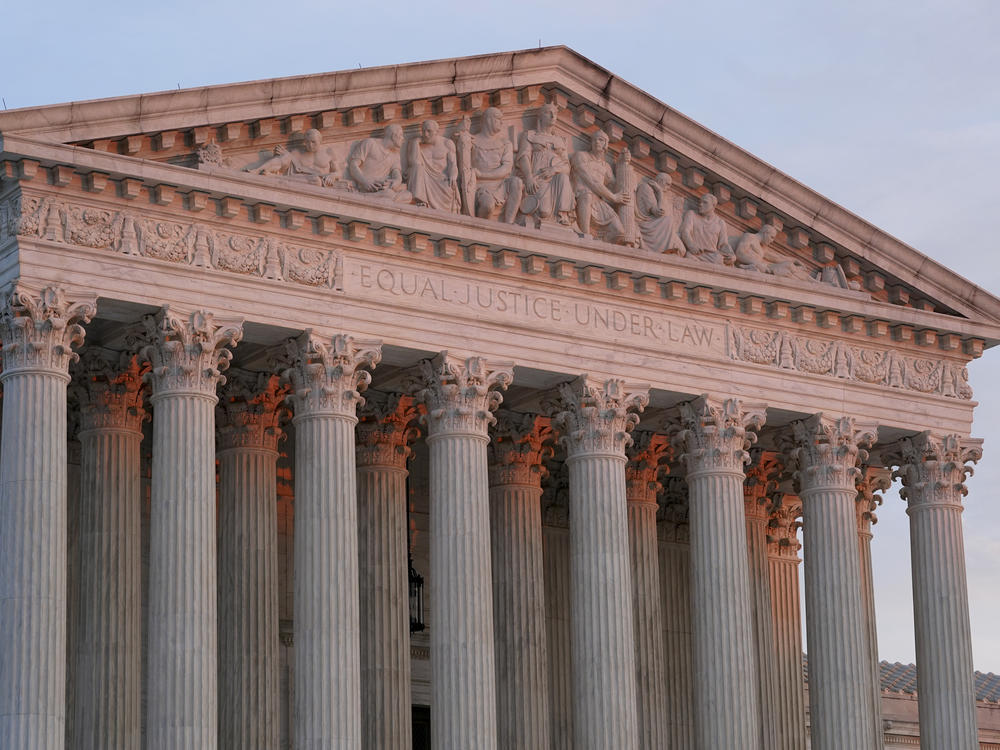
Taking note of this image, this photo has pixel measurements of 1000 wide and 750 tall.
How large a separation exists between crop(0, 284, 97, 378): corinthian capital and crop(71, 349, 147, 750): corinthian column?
13.3ft

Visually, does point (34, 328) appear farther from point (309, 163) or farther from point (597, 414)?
point (597, 414)

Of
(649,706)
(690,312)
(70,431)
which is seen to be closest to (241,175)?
→ (70,431)

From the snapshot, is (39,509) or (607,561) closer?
(39,509)

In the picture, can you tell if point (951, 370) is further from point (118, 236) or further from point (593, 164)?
point (118, 236)

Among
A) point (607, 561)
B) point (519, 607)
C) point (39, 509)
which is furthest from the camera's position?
A: point (519, 607)

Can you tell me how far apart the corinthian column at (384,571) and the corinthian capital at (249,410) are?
7.28 feet

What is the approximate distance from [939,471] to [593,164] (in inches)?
447

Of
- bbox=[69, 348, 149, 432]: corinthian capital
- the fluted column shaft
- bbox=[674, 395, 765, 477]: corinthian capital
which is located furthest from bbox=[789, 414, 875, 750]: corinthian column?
bbox=[69, 348, 149, 432]: corinthian capital

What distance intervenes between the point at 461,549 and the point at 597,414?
15.3 feet

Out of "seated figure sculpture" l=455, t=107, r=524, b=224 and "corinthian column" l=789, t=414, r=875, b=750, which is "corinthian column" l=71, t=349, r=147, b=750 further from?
"corinthian column" l=789, t=414, r=875, b=750

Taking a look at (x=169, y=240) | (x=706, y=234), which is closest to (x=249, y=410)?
(x=169, y=240)

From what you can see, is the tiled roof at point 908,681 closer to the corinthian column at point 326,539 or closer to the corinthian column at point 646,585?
the corinthian column at point 646,585

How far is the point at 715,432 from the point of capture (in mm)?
48969

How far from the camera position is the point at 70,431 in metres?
47.5
